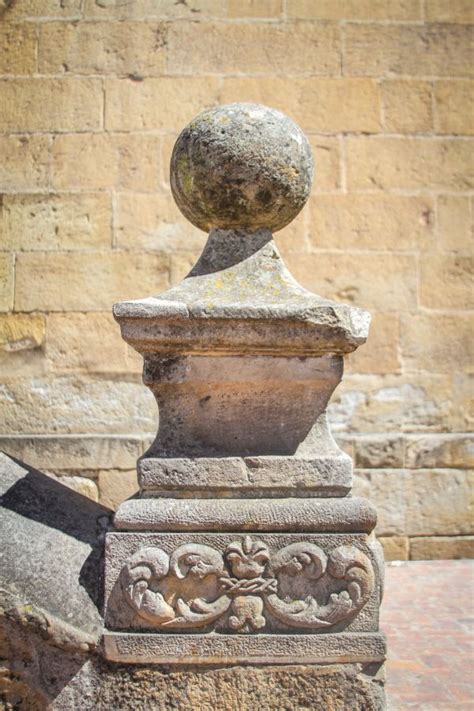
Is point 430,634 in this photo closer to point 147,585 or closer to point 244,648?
point 244,648

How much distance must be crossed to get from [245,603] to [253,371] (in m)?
0.64

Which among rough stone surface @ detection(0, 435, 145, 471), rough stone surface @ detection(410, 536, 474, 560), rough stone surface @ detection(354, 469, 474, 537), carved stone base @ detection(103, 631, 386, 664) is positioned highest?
carved stone base @ detection(103, 631, 386, 664)

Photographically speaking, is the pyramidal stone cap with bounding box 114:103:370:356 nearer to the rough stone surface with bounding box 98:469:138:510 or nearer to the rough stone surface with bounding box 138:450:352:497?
the rough stone surface with bounding box 138:450:352:497

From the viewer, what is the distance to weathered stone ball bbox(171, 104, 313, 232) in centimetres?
225

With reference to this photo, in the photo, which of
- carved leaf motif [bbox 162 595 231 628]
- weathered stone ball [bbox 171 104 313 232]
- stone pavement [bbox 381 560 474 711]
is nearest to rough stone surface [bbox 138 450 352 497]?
carved leaf motif [bbox 162 595 231 628]

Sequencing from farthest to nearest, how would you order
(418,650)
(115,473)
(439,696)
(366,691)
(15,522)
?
(115,473) < (418,650) < (439,696) < (15,522) < (366,691)

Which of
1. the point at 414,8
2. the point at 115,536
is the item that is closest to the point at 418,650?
the point at 115,536

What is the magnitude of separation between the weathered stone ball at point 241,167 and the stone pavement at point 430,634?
1788mm

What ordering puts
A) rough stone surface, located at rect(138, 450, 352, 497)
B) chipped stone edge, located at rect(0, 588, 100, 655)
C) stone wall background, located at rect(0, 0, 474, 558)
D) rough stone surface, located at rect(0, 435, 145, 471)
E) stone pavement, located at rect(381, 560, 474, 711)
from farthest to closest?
1. stone wall background, located at rect(0, 0, 474, 558)
2. rough stone surface, located at rect(0, 435, 145, 471)
3. stone pavement, located at rect(381, 560, 474, 711)
4. rough stone surface, located at rect(138, 450, 352, 497)
5. chipped stone edge, located at rect(0, 588, 100, 655)

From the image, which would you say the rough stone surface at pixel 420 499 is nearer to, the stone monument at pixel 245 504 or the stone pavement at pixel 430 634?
the stone pavement at pixel 430 634

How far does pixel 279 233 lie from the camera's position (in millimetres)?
5152

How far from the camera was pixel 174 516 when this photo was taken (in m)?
2.13

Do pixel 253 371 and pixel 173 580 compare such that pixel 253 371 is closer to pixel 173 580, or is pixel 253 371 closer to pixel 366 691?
pixel 173 580

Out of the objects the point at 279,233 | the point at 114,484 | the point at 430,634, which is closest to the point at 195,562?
the point at 430,634
